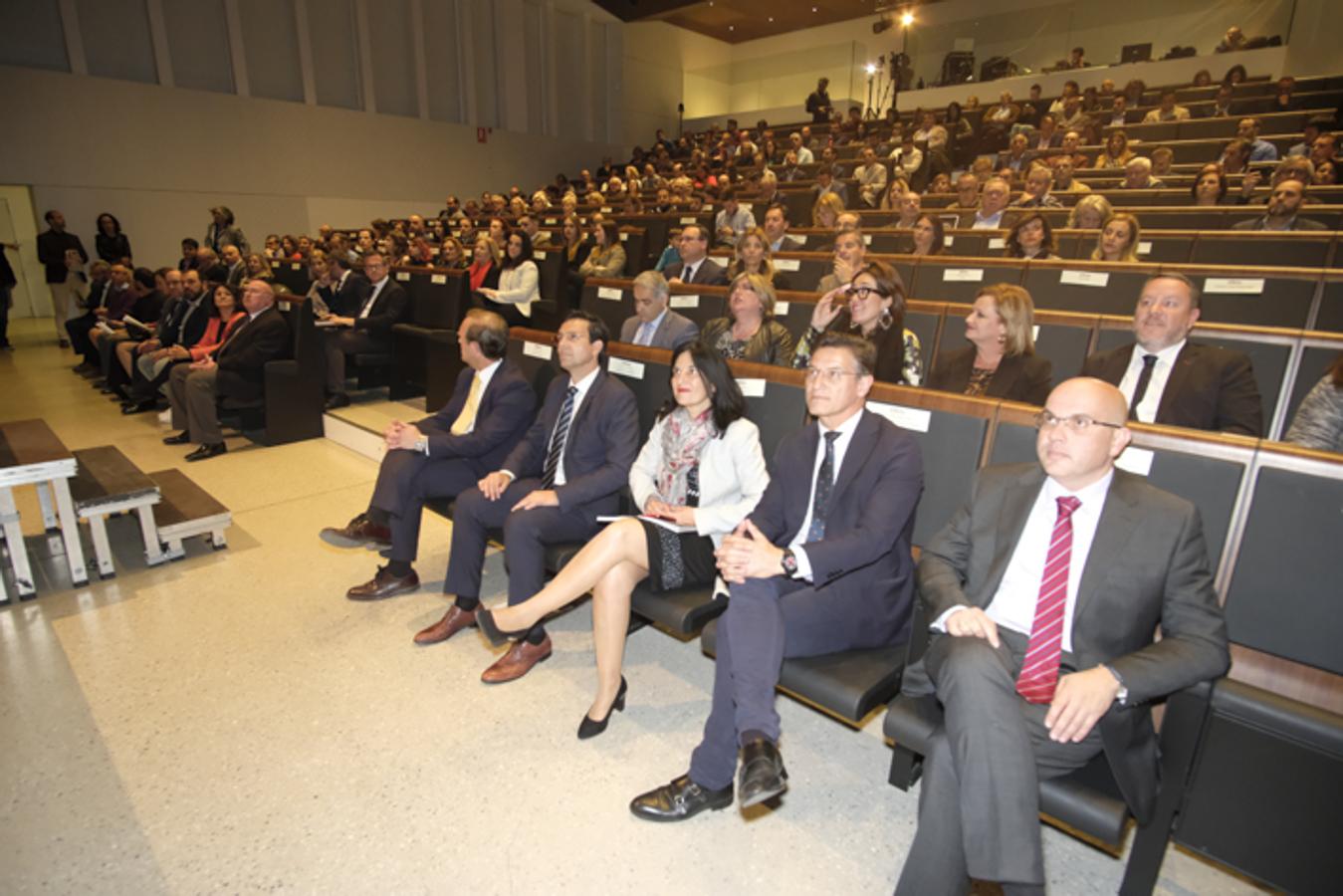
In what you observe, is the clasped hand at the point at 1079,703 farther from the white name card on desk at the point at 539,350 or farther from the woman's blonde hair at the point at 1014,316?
the white name card on desk at the point at 539,350

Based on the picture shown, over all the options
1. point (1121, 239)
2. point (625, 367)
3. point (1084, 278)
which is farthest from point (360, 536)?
point (1121, 239)

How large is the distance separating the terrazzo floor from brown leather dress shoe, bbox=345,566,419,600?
54mm

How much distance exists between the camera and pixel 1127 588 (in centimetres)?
131

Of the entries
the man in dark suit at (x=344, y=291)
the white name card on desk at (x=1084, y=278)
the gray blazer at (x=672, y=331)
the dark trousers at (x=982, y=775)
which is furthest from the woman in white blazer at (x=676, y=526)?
the man in dark suit at (x=344, y=291)

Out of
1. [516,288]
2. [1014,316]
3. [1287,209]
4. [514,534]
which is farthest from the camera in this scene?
[516,288]

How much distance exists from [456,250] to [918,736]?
6143mm

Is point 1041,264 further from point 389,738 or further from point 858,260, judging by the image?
point 389,738

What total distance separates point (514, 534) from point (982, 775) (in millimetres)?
1462

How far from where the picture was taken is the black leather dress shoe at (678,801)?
1.60 m

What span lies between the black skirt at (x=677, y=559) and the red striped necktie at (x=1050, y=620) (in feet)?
2.63

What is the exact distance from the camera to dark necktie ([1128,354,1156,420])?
229 centimetres

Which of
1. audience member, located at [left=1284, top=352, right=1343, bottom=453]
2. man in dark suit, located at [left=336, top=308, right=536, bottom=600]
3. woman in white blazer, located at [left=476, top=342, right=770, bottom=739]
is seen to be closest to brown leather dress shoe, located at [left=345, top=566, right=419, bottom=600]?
man in dark suit, located at [left=336, top=308, right=536, bottom=600]

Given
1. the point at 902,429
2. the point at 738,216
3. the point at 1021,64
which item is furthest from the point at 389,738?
the point at 1021,64

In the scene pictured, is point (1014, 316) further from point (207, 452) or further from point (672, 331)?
point (207, 452)
